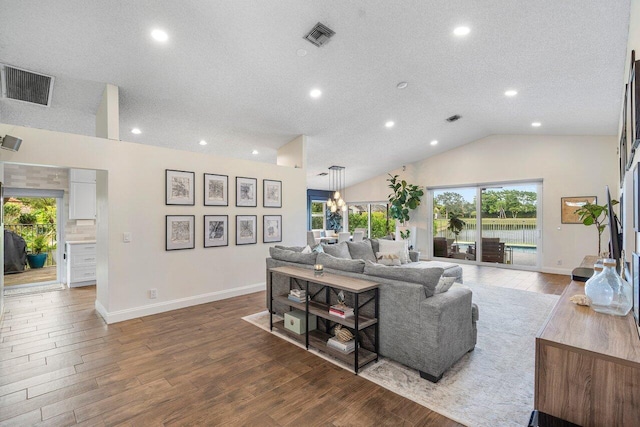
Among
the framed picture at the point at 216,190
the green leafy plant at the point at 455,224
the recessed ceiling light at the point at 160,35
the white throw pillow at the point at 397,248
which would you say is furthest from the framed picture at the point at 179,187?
the green leafy plant at the point at 455,224

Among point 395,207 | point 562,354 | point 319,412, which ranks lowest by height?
point 319,412

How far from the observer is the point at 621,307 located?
1.69 metres

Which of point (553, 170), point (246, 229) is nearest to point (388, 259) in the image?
point (246, 229)

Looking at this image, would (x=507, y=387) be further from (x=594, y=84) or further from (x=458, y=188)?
(x=458, y=188)

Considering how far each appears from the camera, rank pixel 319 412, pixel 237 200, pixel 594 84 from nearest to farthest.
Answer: pixel 319 412, pixel 594 84, pixel 237 200

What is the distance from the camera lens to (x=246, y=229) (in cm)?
543

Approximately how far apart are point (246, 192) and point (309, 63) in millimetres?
2509

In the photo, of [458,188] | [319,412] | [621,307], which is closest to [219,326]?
[319,412]

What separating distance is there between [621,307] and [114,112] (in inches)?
214

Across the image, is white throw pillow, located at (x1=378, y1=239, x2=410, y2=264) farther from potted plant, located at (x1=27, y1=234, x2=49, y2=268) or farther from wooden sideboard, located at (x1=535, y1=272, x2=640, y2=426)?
potted plant, located at (x1=27, y1=234, x2=49, y2=268)

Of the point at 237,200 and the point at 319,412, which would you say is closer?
the point at 319,412

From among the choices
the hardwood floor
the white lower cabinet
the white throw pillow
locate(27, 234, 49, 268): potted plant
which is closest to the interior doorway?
locate(27, 234, 49, 268): potted plant

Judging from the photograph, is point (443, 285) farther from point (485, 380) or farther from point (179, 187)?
point (179, 187)

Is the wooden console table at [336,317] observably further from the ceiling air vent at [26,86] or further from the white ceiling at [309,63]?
the ceiling air vent at [26,86]
